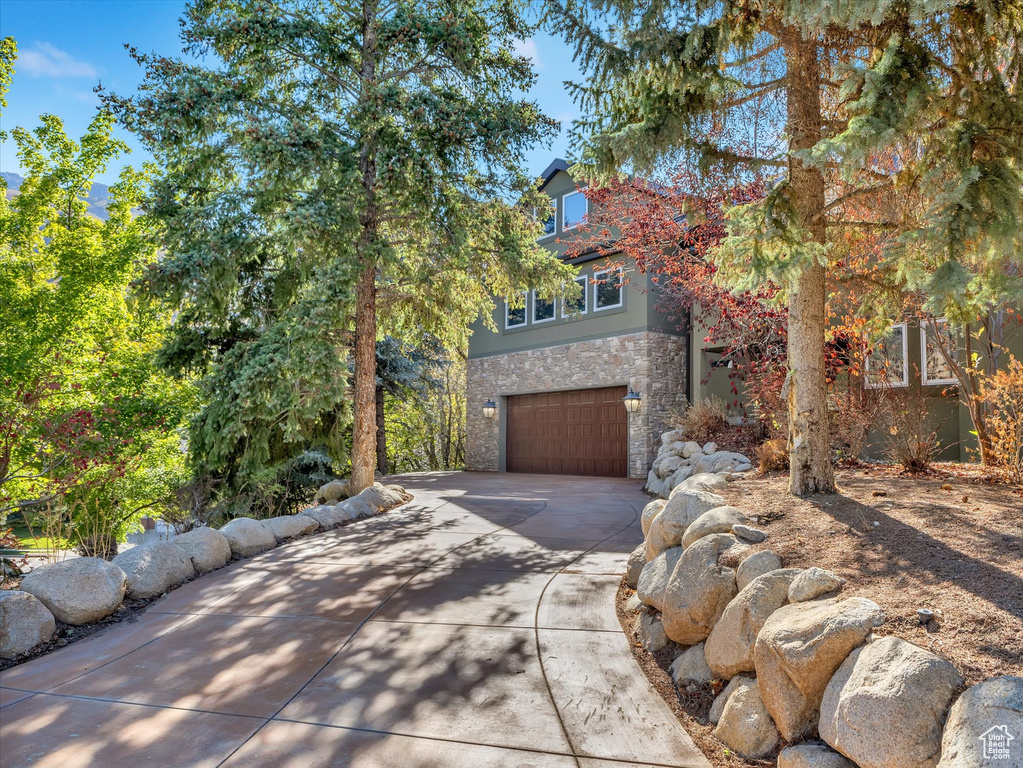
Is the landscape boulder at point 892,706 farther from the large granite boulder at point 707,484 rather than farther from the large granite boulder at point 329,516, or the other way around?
the large granite boulder at point 329,516

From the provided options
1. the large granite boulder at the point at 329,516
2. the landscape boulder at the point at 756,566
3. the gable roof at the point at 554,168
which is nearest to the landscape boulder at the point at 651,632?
the landscape boulder at the point at 756,566

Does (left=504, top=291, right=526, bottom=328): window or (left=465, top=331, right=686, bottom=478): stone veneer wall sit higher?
(left=504, top=291, right=526, bottom=328): window

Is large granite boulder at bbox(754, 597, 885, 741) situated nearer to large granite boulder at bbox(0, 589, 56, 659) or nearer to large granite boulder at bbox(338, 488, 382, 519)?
large granite boulder at bbox(0, 589, 56, 659)

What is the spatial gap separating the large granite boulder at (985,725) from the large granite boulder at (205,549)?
563 centimetres

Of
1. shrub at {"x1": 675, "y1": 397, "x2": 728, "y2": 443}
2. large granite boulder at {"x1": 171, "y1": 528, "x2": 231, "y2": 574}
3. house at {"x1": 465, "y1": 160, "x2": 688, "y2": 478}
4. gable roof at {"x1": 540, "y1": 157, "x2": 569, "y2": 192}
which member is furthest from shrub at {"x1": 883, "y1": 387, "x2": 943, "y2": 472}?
gable roof at {"x1": 540, "y1": 157, "x2": 569, "y2": 192}

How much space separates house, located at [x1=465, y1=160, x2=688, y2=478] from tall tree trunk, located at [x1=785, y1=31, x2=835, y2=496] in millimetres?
7270

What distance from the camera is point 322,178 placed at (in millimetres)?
8203

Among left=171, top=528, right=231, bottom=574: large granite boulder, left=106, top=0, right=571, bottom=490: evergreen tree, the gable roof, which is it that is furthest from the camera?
the gable roof

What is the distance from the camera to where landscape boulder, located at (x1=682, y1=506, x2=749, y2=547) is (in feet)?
12.8

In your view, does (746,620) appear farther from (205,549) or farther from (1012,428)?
(205,549)

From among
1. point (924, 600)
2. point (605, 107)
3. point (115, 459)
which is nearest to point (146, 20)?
point (115, 459)

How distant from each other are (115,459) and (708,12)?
8163 mm

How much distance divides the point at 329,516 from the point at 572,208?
11.1 meters

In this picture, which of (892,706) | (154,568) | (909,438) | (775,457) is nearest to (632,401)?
(775,457)
